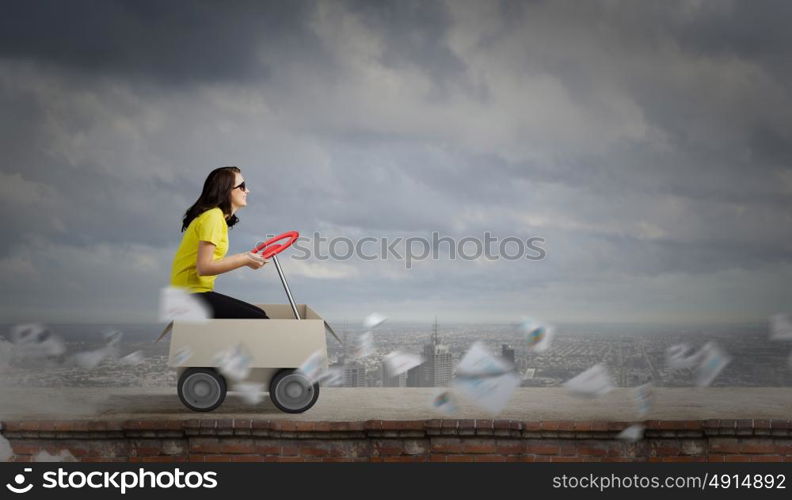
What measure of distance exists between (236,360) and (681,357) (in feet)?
9.24

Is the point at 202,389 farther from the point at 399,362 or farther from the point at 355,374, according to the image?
the point at 399,362

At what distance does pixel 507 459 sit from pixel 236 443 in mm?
1316

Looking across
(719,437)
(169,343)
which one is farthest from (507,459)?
(169,343)

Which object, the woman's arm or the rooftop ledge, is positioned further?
the woman's arm

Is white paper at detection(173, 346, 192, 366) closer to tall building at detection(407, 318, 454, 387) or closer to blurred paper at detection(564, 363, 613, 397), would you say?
tall building at detection(407, 318, 454, 387)

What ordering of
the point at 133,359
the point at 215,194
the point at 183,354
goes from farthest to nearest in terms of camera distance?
the point at 133,359, the point at 215,194, the point at 183,354

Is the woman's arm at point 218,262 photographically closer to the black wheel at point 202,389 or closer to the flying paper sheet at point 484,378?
the black wheel at point 202,389

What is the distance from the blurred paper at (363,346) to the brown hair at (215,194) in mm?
1043

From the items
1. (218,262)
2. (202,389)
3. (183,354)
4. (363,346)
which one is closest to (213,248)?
(218,262)

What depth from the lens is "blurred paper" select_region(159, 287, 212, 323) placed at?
4449 mm

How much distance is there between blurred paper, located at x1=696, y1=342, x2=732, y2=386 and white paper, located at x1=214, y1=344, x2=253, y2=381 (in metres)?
2.81

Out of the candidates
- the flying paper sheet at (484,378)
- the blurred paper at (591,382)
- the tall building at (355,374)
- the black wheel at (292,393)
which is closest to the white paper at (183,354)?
the black wheel at (292,393)

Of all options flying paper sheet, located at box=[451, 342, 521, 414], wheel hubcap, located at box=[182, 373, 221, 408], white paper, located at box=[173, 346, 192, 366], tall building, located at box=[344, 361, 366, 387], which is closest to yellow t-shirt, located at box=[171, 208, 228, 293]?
white paper, located at box=[173, 346, 192, 366]

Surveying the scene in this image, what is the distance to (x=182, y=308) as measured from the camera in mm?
4492
